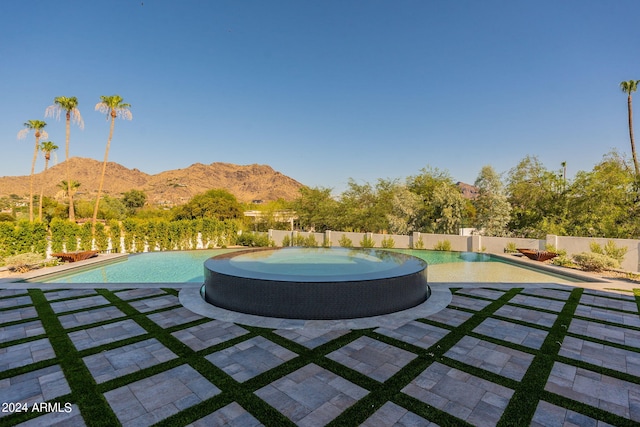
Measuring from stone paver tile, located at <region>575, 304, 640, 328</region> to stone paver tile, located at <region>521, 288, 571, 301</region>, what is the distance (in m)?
0.78

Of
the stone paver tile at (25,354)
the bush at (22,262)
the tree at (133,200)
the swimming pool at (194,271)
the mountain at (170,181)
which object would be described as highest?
the mountain at (170,181)

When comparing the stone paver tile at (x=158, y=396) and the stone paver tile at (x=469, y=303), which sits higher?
the stone paver tile at (x=469, y=303)

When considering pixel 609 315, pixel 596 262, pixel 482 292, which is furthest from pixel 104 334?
pixel 596 262

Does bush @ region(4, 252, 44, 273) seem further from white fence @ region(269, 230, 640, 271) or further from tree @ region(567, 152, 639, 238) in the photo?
tree @ region(567, 152, 639, 238)

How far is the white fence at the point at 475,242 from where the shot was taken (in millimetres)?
12758

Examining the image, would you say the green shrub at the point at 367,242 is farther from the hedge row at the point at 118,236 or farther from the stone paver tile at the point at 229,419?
the stone paver tile at the point at 229,419

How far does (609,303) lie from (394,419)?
23.5 feet

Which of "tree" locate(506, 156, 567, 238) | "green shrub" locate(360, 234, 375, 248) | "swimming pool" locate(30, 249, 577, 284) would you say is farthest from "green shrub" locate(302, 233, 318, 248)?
"tree" locate(506, 156, 567, 238)

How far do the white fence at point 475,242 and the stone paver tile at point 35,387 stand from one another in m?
16.7

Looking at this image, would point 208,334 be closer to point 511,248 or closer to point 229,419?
point 229,419

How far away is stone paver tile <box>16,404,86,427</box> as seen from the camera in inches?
107

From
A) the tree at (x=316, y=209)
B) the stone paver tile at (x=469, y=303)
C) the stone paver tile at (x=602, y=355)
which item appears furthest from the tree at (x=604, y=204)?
the stone paver tile at (x=602, y=355)

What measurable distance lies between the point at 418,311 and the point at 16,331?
722cm

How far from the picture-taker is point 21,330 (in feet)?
16.4
